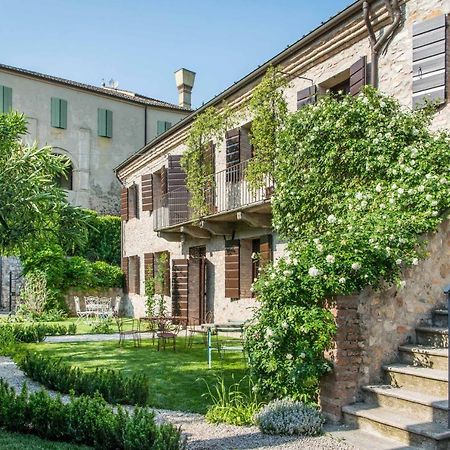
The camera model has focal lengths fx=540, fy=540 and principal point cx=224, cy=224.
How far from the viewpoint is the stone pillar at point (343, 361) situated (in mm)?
5699

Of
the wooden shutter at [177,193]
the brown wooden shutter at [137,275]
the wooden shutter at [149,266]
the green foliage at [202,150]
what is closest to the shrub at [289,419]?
the green foliage at [202,150]

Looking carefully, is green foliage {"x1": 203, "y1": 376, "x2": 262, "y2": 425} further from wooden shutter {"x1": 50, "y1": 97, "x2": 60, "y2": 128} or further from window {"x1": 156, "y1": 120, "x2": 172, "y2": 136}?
window {"x1": 156, "y1": 120, "x2": 172, "y2": 136}

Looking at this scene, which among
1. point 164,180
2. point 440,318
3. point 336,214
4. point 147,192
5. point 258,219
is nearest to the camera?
point 440,318

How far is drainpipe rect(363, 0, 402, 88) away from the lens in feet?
30.3

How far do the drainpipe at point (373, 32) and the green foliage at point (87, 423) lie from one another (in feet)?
24.0

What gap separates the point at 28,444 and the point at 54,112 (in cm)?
2357

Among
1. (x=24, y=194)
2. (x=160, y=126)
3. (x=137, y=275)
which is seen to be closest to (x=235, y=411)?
(x=24, y=194)

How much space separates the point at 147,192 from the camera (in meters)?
20.2

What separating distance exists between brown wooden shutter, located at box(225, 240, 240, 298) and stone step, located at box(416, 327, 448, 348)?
753 cm

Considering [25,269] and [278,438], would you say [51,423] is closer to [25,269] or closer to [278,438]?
[278,438]

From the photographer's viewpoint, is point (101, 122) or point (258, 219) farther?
point (101, 122)

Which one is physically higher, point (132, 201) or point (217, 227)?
point (132, 201)

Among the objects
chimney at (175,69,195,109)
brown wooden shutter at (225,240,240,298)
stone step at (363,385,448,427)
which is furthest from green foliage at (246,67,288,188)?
chimney at (175,69,195,109)

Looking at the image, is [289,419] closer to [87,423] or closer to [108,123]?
[87,423]
